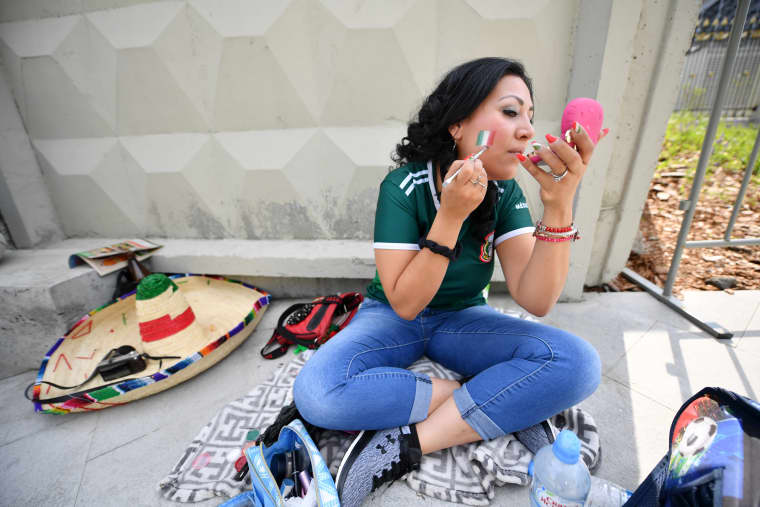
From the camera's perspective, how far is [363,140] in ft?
6.97

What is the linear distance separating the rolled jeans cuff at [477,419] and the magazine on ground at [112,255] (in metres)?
2.18

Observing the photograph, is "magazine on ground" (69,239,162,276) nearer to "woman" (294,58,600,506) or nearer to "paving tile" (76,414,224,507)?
"paving tile" (76,414,224,507)

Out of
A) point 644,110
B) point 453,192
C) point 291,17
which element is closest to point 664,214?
point 644,110

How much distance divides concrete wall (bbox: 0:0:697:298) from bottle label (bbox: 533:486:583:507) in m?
1.55

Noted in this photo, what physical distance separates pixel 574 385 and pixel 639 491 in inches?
15.3

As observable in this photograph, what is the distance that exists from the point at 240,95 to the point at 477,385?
2044 mm

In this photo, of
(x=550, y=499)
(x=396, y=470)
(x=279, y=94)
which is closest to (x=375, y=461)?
(x=396, y=470)

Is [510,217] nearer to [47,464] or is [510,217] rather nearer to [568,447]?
[568,447]

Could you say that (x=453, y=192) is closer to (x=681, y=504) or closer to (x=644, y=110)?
(x=681, y=504)

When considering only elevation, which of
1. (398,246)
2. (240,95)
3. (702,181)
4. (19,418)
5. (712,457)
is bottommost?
(19,418)

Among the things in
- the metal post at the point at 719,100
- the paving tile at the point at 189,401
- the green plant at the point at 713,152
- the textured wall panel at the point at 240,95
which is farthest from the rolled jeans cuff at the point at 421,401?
the green plant at the point at 713,152

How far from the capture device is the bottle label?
878 millimetres

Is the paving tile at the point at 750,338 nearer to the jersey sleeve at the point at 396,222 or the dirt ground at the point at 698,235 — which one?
the dirt ground at the point at 698,235

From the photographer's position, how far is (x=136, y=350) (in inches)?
69.9
